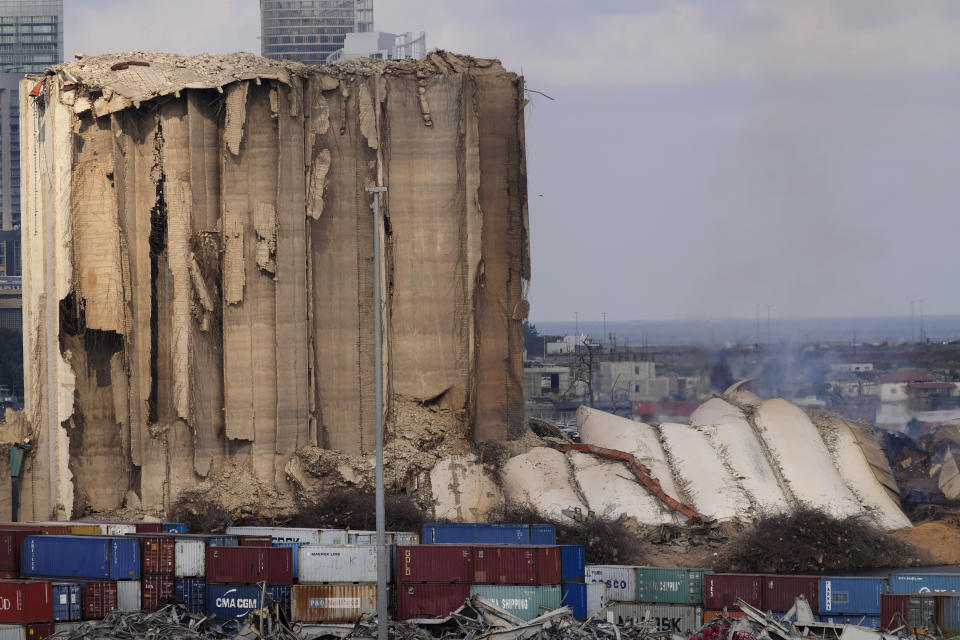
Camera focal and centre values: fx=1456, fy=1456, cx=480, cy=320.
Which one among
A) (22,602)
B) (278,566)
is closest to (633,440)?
(278,566)

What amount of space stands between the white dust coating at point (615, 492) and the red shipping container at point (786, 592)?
44.3 ft

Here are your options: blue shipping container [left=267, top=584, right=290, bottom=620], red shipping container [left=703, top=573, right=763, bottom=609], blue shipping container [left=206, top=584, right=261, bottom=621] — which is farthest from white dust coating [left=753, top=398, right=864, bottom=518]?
blue shipping container [left=206, top=584, right=261, bottom=621]

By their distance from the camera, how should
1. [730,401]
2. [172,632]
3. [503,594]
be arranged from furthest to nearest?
[730,401] < [503,594] < [172,632]

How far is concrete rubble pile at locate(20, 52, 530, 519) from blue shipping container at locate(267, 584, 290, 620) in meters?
16.8

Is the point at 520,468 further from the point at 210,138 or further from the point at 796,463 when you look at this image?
the point at 210,138

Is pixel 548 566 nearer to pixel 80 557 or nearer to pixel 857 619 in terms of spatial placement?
pixel 857 619

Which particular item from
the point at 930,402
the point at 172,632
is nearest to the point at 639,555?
the point at 172,632

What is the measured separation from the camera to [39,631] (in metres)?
32.5

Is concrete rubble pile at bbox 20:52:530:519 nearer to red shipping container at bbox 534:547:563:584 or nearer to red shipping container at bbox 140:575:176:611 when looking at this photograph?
red shipping container at bbox 140:575:176:611

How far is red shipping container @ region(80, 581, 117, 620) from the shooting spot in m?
33.9

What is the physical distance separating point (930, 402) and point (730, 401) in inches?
1117

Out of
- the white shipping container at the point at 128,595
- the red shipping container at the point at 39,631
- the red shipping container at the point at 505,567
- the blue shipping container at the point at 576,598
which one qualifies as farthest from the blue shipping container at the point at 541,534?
the red shipping container at the point at 39,631

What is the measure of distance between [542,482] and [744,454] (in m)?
8.01

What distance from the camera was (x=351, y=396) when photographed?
173 ft
